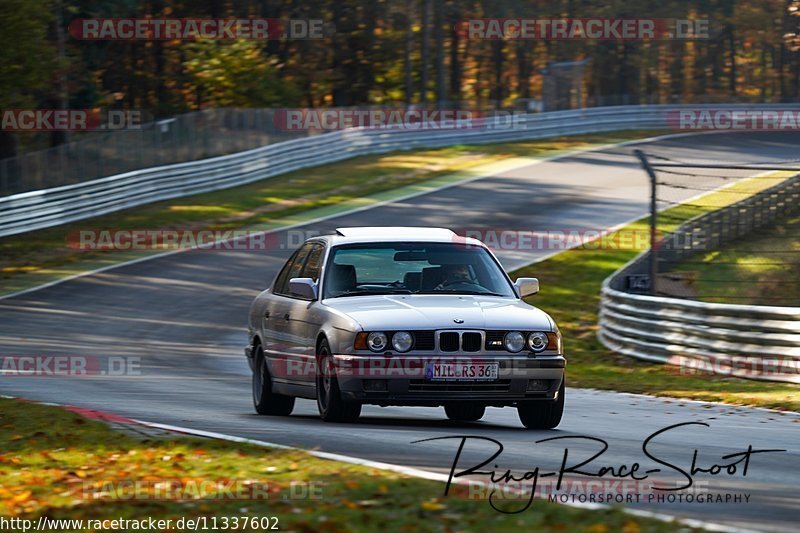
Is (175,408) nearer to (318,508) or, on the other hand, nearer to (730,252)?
(318,508)

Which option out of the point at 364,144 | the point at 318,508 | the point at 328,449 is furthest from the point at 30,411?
the point at 364,144

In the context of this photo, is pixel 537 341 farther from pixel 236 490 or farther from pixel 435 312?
pixel 236 490

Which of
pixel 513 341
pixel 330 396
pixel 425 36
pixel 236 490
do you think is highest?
pixel 425 36

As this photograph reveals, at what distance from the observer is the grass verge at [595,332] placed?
1527cm

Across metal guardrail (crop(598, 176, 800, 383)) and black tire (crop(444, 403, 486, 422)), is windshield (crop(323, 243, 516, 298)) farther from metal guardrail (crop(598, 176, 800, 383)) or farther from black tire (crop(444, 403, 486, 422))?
metal guardrail (crop(598, 176, 800, 383))

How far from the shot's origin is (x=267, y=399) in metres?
11.9

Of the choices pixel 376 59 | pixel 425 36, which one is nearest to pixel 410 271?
pixel 425 36

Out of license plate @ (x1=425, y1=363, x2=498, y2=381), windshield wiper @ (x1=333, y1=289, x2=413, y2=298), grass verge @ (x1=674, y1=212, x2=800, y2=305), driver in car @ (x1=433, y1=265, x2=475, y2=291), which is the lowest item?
grass verge @ (x1=674, y1=212, x2=800, y2=305)

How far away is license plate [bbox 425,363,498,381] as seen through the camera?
32.7ft

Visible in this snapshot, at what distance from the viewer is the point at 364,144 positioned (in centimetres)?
4647

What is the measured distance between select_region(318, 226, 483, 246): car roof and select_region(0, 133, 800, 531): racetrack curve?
1.54 metres

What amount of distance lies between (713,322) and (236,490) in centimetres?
1209

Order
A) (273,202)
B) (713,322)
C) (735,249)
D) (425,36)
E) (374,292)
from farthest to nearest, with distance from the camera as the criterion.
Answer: (425,36) → (273,202) → (735,249) → (713,322) → (374,292)

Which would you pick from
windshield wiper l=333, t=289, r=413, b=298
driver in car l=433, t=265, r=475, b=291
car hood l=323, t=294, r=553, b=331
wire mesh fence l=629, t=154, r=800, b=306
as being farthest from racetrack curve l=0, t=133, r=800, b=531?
wire mesh fence l=629, t=154, r=800, b=306
